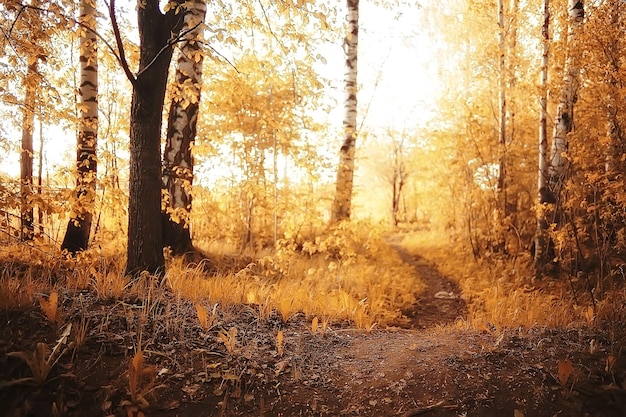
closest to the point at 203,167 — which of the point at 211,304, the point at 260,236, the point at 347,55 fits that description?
the point at 260,236

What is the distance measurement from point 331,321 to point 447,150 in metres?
8.00

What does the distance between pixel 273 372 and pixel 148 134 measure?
2583mm

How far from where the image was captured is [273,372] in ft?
9.22

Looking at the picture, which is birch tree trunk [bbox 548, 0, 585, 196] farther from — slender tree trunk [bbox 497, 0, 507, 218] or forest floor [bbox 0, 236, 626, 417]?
forest floor [bbox 0, 236, 626, 417]

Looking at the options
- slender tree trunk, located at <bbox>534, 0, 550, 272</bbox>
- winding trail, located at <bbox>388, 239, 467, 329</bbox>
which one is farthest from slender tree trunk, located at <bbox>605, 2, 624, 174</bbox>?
winding trail, located at <bbox>388, 239, 467, 329</bbox>

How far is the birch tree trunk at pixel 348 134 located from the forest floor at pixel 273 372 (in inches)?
225

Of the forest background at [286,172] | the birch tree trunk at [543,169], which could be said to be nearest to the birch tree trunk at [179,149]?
the forest background at [286,172]

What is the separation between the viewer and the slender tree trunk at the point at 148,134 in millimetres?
3654

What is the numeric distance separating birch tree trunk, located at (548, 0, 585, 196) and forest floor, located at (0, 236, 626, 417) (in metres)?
3.11

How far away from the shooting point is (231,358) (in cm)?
284

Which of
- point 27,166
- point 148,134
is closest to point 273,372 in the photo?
point 148,134

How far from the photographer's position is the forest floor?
2273 millimetres

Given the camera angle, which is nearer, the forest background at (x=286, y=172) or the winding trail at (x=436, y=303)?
the forest background at (x=286, y=172)

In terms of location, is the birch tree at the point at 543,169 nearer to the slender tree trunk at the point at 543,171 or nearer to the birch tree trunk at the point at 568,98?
the slender tree trunk at the point at 543,171
